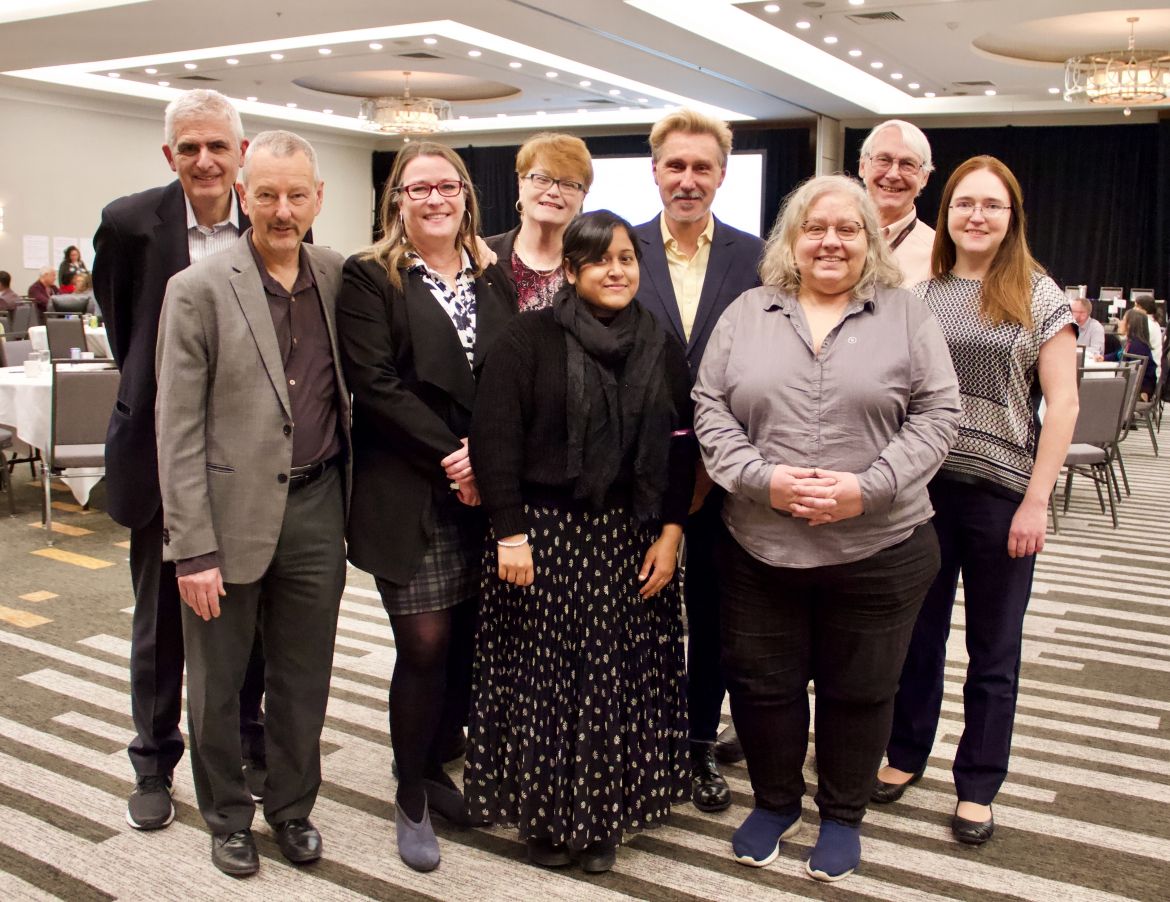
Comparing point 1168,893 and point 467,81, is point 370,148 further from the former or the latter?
point 1168,893

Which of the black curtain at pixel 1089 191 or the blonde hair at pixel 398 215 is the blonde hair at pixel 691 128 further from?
the black curtain at pixel 1089 191

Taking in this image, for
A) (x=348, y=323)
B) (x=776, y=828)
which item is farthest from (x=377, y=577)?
(x=776, y=828)

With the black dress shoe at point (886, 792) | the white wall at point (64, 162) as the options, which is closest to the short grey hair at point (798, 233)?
the black dress shoe at point (886, 792)

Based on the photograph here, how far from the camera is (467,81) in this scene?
15023 mm

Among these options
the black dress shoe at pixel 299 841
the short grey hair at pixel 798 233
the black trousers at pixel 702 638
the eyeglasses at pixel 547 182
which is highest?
the eyeglasses at pixel 547 182

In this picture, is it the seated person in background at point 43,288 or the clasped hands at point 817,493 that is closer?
the clasped hands at point 817,493

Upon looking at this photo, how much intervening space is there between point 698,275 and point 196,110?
4.27 feet

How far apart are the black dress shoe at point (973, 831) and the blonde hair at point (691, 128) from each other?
1.81m

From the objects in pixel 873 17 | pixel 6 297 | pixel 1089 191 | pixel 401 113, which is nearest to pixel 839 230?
pixel 873 17

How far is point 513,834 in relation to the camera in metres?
2.78

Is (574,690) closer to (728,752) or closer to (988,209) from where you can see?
(728,752)

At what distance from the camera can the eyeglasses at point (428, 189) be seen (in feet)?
8.04

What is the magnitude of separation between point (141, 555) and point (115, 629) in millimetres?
1874

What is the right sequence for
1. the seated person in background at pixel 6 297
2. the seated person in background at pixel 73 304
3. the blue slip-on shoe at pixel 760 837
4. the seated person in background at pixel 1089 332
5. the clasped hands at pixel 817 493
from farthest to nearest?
the seated person in background at pixel 6 297
the seated person in background at pixel 73 304
the seated person in background at pixel 1089 332
the blue slip-on shoe at pixel 760 837
the clasped hands at pixel 817 493
